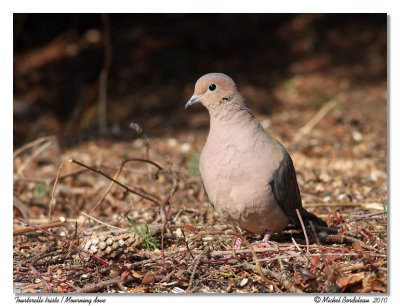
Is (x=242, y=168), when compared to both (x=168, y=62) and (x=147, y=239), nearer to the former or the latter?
(x=147, y=239)

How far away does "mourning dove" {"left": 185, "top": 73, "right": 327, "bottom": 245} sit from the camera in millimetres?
3902

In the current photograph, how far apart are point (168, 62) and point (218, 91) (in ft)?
15.7

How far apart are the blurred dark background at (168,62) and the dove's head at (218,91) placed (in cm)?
332

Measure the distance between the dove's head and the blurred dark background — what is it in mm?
3316

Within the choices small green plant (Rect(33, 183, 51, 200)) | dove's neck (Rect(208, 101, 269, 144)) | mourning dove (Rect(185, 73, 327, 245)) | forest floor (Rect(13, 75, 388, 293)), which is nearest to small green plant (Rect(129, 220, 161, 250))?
forest floor (Rect(13, 75, 388, 293))

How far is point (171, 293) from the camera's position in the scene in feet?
12.1

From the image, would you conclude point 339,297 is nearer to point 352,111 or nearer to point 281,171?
point 281,171

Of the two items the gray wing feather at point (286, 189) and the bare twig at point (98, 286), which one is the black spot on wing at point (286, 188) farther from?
the bare twig at point (98, 286)

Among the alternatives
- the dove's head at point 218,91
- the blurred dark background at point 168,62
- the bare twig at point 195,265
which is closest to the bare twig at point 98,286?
the bare twig at point 195,265

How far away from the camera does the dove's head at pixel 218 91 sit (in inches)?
163

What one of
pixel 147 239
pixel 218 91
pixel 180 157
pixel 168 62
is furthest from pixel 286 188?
pixel 168 62

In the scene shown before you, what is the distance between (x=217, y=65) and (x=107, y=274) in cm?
530

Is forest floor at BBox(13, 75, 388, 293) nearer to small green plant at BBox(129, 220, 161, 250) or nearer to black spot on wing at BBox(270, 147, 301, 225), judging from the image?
small green plant at BBox(129, 220, 161, 250)
